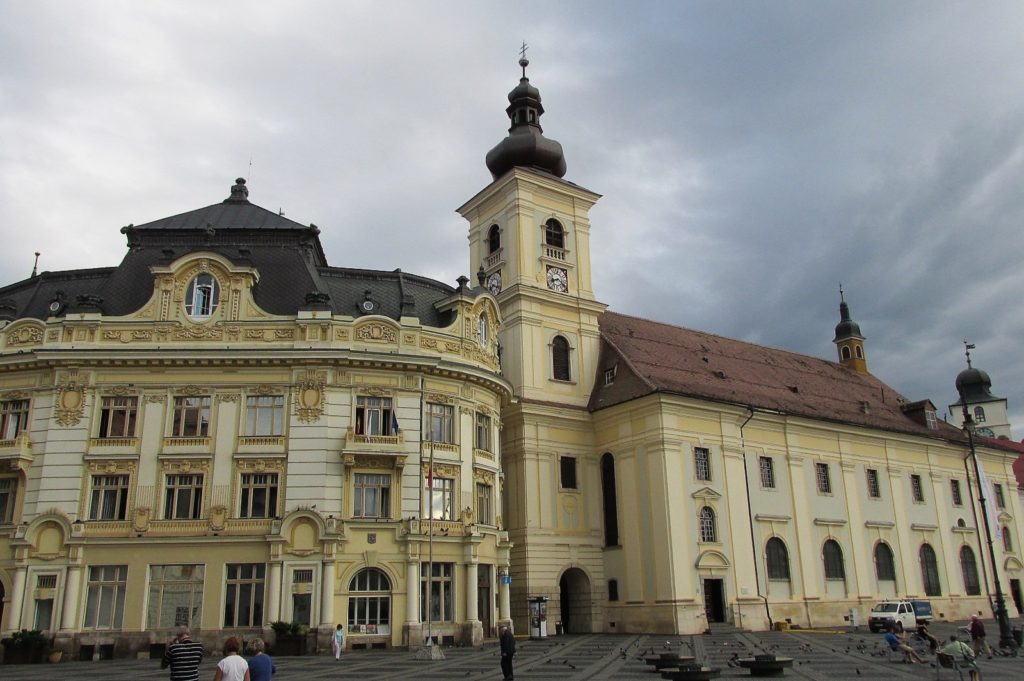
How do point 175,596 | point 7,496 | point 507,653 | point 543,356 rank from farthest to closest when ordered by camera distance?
1. point 543,356
2. point 7,496
3. point 175,596
4. point 507,653

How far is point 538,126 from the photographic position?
174 ft

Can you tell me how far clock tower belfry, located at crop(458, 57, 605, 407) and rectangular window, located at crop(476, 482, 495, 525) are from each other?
29.5 ft

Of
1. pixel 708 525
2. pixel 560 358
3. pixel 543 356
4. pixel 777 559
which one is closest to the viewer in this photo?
pixel 708 525

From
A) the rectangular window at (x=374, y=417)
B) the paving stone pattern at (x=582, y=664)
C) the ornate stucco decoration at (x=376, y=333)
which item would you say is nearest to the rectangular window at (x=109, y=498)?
the paving stone pattern at (x=582, y=664)

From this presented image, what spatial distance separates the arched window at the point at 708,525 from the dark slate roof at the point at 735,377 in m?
5.82

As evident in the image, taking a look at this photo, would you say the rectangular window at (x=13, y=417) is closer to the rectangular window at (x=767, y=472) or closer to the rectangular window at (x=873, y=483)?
the rectangular window at (x=767, y=472)

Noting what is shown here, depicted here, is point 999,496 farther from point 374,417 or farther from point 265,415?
point 265,415

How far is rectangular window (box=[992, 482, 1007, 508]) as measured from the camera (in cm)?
6151

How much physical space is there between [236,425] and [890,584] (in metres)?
39.1

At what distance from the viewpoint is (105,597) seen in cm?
3131

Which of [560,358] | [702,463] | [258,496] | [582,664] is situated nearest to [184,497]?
[258,496]

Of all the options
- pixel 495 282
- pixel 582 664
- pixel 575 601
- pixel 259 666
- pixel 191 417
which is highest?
pixel 495 282

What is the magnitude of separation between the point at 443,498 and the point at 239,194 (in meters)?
18.4

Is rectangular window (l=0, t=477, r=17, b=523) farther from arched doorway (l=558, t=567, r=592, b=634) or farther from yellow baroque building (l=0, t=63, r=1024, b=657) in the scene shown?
arched doorway (l=558, t=567, r=592, b=634)
